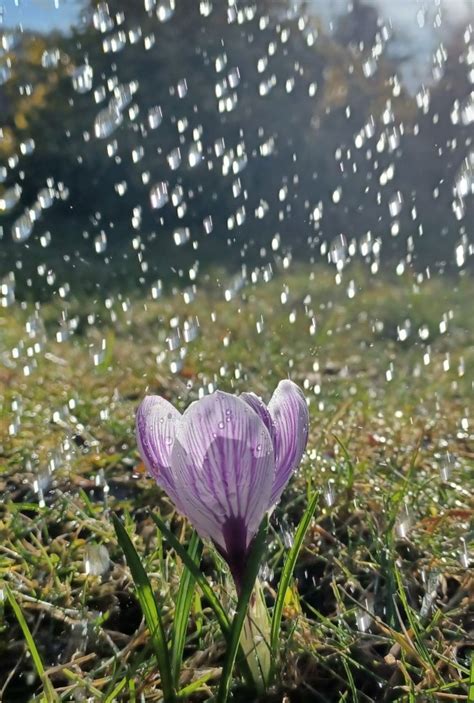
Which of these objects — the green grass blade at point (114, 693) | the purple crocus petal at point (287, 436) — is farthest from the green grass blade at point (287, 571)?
the green grass blade at point (114, 693)

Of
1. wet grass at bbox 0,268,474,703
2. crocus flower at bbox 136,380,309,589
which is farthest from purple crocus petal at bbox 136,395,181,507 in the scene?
wet grass at bbox 0,268,474,703

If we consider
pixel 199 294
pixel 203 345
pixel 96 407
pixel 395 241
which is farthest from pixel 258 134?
pixel 96 407

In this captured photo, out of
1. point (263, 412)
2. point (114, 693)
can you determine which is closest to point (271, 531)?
point (114, 693)

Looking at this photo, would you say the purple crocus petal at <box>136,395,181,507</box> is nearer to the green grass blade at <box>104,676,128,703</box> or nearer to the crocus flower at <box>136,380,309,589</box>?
the crocus flower at <box>136,380,309,589</box>

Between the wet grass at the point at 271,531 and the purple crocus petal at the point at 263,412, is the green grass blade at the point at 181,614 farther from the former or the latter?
the purple crocus petal at the point at 263,412

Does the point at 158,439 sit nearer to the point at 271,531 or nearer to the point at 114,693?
the point at 114,693
